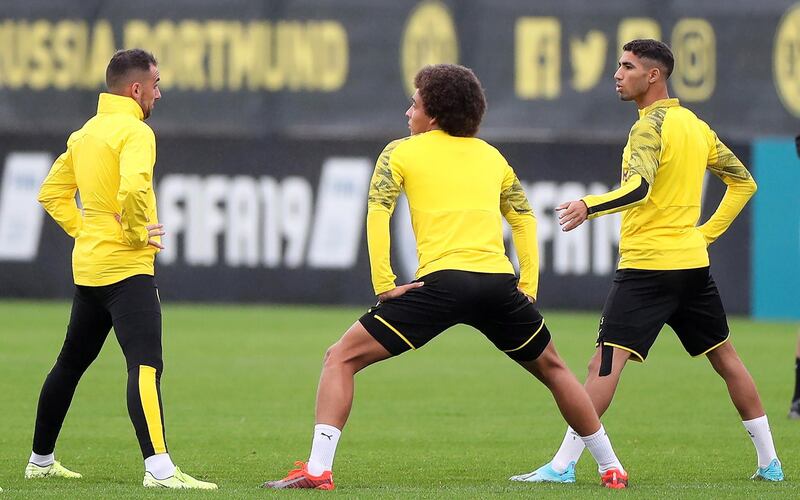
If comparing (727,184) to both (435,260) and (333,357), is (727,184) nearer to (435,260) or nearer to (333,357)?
(435,260)

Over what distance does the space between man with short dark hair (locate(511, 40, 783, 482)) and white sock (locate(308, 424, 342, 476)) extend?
3.80 ft

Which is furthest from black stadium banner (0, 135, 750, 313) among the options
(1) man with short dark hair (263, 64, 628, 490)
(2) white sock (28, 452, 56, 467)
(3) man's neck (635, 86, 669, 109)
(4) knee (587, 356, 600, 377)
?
(1) man with short dark hair (263, 64, 628, 490)

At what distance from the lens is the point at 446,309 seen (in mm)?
6707

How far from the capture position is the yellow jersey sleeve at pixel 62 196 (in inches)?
293

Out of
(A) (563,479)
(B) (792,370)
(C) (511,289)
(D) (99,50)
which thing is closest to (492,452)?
(A) (563,479)

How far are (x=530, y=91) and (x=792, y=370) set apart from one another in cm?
834

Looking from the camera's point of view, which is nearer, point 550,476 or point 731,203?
point 550,476

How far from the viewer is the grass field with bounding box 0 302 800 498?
741 centimetres

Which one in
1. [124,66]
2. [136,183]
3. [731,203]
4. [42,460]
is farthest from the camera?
[731,203]

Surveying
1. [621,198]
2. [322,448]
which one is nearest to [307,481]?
[322,448]

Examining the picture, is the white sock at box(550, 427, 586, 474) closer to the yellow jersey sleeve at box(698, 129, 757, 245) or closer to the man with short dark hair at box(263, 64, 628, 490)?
the man with short dark hair at box(263, 64, 628, 490)

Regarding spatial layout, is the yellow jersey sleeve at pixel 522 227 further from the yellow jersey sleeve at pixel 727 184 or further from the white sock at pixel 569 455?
the yellow jersey sleeve at pixel 727 184

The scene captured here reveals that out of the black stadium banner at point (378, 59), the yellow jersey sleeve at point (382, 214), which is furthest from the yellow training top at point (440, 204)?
the black stadium banner at point (378, 59)

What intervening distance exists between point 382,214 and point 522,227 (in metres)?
0.75
